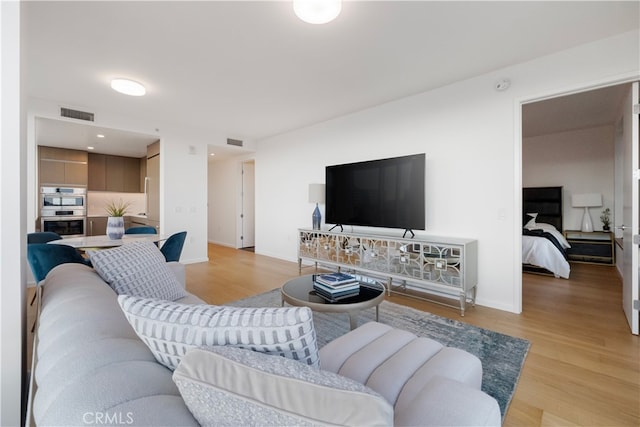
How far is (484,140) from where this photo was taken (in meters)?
3.17

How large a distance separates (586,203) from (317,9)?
6393 millimetres

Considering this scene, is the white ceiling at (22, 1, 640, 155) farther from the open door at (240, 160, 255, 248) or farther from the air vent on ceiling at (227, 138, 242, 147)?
the open door at (240, 160, 255, 248)

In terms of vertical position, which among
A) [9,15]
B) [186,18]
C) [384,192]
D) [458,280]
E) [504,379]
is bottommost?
[504,379]

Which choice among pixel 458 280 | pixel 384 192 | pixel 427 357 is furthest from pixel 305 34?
pixel 458 280

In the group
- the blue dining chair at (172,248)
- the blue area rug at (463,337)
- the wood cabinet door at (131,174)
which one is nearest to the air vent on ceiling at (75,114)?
the blue dining chair at (172,248)

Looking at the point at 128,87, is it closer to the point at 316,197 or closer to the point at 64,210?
the point at 316,197

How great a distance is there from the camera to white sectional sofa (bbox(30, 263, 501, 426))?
0.57m

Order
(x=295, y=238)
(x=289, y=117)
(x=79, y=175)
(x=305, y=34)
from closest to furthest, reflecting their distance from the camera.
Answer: (x=305, y=34)
(x=289, y=117)
(x=295, y=238)
(x=79, y=175)

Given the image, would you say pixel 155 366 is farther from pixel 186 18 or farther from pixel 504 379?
pixel 186 18

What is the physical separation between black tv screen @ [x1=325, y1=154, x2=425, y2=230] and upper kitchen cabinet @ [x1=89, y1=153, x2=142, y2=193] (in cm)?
561

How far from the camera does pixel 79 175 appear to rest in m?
6.28

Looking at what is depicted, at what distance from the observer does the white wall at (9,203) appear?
0.98 m

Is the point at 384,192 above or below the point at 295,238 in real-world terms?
above

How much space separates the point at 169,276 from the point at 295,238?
3573mm
